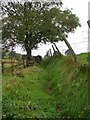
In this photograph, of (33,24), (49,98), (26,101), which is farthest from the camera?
(33,24)

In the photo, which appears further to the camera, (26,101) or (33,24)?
(33,24)

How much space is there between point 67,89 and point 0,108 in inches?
187

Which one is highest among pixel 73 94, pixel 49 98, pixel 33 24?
pixel 33 24

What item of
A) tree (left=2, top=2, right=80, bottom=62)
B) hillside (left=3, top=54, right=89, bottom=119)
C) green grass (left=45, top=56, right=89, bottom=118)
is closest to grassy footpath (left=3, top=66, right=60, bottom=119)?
hillside (left=3, top=54, right=89, bottom=119)

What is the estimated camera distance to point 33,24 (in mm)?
41875

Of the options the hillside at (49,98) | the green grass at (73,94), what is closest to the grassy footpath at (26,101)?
the hillside at (49,98)

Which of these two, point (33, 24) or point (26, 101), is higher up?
Answer: point (33, 24)

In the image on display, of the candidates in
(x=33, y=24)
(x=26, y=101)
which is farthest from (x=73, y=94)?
(x=33, y=24)

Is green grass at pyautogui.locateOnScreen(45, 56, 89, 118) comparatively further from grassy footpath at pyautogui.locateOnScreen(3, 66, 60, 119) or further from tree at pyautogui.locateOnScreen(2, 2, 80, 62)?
tree at pyautogui.locateOnScreen(2, 2, 80, 62)

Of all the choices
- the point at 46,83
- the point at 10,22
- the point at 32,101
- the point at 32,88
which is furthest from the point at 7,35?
the point at 32,101

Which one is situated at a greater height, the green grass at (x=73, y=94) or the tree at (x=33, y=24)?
the tree at (x=33, y=24)

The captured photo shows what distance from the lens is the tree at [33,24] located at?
1650 inches

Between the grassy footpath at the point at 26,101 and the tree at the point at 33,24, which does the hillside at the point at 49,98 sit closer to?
the grassy footpath at the point at 26,101

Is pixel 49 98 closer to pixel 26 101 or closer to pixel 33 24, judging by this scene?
pixel 26 101
